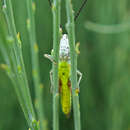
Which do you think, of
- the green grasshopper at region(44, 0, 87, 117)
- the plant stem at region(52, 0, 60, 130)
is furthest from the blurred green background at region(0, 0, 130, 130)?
the plant stem at region(52, 0, 60, 130)

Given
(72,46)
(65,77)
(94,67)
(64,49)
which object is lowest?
(94,67)

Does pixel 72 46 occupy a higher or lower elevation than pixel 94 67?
higher

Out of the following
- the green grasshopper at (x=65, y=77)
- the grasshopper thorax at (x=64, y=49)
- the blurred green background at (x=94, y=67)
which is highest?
the grasshopper thorax at (x=64, y=49)

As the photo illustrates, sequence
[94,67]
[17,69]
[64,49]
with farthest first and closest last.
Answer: [94,67] < [64,49] < [17,69]

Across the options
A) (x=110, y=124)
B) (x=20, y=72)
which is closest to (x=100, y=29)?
(x=110, y=124)

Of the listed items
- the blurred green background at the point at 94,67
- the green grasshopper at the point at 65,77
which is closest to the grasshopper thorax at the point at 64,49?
the green grasshopper at the point at 65,77

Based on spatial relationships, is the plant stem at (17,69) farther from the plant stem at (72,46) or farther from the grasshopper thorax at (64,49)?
the grasshopper thorax at (64,49)

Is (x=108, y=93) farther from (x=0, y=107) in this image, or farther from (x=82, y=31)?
(x=0, y=107)

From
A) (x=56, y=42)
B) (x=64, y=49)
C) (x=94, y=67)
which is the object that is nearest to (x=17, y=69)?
(x=56, y=42)

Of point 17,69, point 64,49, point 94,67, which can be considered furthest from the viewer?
point 94,67

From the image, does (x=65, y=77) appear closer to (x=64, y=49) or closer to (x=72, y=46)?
(x=64, y=49)
